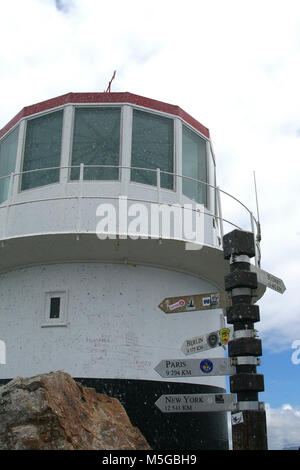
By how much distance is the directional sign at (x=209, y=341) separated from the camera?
6.58 m

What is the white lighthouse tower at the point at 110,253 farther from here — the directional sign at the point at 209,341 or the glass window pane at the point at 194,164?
the directional sign at the point at 209,341

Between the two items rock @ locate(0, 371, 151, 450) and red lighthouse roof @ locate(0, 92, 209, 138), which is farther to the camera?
red lighthouse roof @ locate(0, 92, 209, 138)

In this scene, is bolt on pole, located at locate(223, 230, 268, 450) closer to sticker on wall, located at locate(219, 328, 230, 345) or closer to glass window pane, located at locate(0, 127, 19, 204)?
sticker on wall, located at locate(219, 328, 230, 345)

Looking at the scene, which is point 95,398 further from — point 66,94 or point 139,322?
point 66,94

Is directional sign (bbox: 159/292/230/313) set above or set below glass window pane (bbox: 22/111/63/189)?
below

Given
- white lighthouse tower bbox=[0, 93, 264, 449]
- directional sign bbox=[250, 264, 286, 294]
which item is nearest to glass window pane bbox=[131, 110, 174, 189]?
white lighthouse tower bbox=[0, 93, 264, 449]

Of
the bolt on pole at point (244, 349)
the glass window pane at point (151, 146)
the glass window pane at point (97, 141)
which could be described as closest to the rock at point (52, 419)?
the bolt on pole at point (244, 349)

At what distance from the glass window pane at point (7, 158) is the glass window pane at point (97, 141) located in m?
1.74

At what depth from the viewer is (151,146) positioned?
39.4ft

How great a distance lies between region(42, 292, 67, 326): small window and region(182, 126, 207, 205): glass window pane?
12.1 feet

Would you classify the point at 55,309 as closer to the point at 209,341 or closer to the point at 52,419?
the point at 52,419

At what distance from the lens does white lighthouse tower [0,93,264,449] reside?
10688 millimetres

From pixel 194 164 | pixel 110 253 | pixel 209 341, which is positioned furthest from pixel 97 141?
pixel 209 341

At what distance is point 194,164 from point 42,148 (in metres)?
3.62
